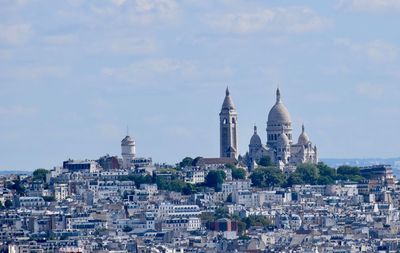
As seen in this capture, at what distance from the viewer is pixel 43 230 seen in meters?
116

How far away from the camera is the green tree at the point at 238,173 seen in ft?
474

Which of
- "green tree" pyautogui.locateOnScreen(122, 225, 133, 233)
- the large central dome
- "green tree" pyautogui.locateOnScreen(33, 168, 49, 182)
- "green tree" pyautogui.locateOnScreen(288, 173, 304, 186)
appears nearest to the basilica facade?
the large central dome

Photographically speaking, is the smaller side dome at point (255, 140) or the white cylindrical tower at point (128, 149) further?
the smaller side dome at point (255, 140)

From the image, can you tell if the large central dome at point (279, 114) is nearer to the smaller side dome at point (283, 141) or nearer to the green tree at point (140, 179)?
the smaller side dome at point (283, 141)

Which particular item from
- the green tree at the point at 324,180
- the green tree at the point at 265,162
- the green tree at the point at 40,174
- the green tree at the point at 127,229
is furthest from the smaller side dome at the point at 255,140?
the green tree at the point at 127,229

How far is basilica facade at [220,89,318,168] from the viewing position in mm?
157125

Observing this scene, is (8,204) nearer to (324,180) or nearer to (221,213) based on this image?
(221,213)

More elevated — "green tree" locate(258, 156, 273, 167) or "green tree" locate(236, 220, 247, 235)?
"green tree" locate(258, 156, 273, 167)

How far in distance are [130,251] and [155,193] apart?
3964 centimetres

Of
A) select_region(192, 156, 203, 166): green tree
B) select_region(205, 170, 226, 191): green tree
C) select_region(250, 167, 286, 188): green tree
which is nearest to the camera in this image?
select_region(205, 170, 226, 191): green tree

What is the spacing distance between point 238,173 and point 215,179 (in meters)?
3.40

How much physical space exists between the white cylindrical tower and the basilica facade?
18.5 ft

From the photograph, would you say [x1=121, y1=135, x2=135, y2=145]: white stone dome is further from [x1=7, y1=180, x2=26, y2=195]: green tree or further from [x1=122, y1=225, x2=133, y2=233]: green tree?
[x1=122, y1=225, x2=133, y2=233]: green tree

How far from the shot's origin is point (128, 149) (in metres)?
161
